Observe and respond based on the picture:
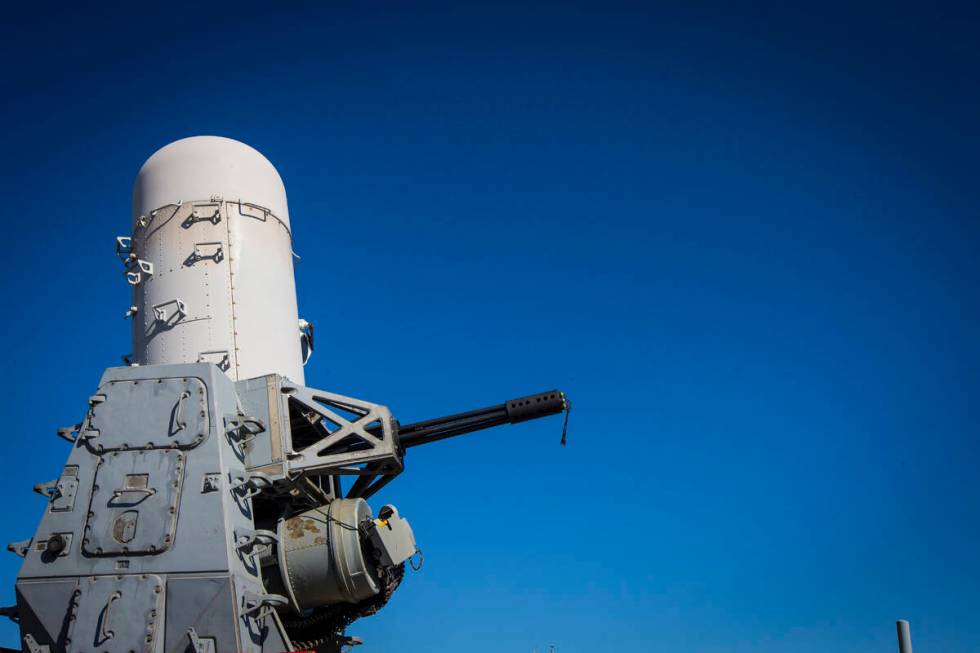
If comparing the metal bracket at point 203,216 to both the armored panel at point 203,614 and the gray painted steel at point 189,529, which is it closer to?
the gray painted steel at point 189,529

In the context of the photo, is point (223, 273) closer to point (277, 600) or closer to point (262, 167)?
point (262, 167)

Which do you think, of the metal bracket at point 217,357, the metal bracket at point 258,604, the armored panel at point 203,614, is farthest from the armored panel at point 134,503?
the metal bracket at point 217,357

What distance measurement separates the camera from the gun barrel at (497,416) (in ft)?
48.4

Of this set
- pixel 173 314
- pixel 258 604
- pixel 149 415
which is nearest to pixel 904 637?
pixel 258 604

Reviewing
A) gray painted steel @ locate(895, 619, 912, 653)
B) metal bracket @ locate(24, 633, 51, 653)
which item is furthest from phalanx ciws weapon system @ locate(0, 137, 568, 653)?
gray painted steel @ locate(895, 619, 912, 653)

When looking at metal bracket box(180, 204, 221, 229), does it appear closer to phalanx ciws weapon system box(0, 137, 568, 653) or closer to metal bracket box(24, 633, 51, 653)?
phalanx ciws weapon system box(0, 137, 568, 653)

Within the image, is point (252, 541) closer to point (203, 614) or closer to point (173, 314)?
point (203, 614)

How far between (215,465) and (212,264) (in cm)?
430

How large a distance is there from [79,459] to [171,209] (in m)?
5.05

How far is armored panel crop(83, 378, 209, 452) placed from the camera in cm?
1191

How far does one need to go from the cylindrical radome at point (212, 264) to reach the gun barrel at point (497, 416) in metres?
2.51

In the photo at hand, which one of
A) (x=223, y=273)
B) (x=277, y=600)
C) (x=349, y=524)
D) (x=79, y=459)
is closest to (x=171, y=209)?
(x=223, y=273)

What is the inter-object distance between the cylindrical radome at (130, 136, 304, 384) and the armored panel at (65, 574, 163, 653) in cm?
392

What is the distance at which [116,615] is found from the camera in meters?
10.8
